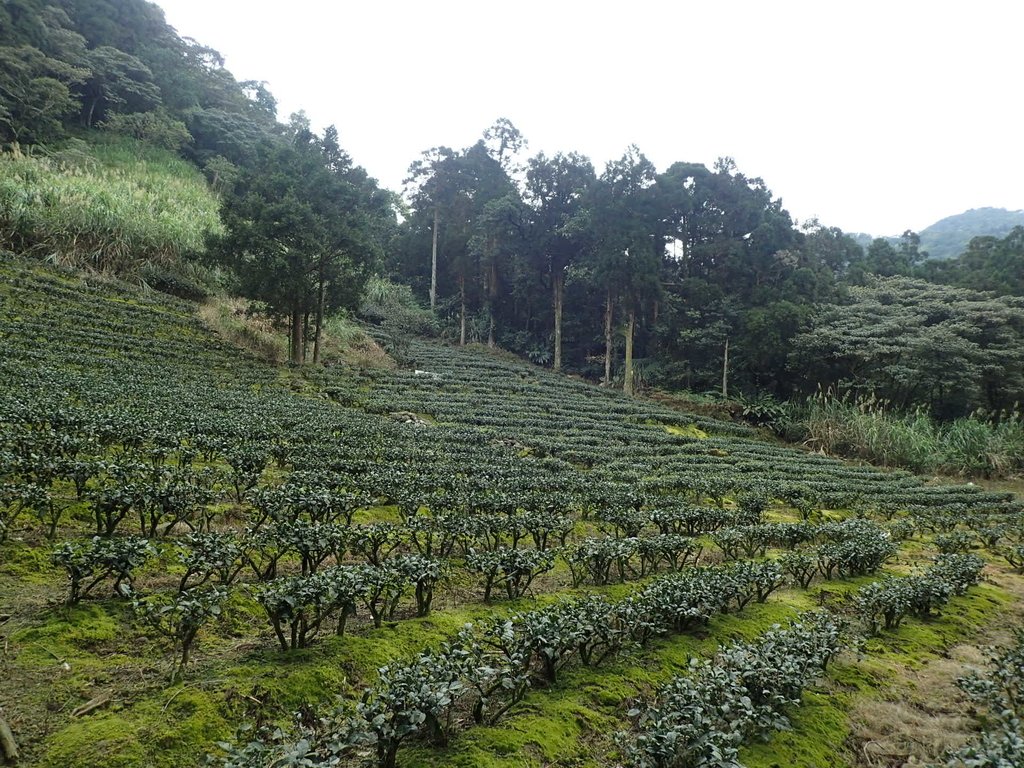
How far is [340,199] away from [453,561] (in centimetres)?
1717

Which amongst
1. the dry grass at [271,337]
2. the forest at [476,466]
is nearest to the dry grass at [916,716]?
the forest at [476,466]

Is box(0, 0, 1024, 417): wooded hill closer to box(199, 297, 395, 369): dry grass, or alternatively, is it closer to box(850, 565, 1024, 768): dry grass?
box(199, 297, 395, 369): dry grass

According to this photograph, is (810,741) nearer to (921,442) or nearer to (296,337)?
(296,337)

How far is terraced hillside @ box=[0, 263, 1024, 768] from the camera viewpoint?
302 cm

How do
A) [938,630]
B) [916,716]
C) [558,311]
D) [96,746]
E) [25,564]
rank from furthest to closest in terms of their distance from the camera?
[558,311], [938,630], [25,564], [916,716], [96,746]

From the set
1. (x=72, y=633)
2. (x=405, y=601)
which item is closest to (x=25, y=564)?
(x=72, y=633)

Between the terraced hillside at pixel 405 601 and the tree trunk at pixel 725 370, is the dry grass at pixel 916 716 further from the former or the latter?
the tree trunk at pixel 725 370

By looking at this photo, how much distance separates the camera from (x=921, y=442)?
65.3 feet

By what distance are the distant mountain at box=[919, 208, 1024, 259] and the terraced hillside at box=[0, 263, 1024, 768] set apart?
213ft

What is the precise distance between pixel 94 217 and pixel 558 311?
73.3 feet

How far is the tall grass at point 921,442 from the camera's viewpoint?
1948 cm

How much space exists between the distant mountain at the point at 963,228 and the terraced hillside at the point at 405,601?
64.9 metres

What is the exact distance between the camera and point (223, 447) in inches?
322

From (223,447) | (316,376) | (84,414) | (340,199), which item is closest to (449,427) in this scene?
(316,376)
